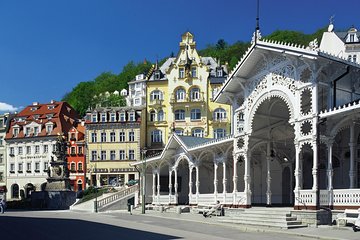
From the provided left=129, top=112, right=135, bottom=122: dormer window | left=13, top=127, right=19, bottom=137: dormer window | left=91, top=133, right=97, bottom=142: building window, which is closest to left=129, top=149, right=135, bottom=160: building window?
left=129, top=112, right=135, bottom=122: dormer window

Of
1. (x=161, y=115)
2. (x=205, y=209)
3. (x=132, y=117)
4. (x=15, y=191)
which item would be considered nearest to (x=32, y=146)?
(x=15, y=191)

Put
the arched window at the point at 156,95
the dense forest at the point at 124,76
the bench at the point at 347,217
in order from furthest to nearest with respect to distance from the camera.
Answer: the dense forest at the point at 124,76 < the arched window at the point at 156,95 < the bench at the point at 347,217

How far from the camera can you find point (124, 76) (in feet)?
380

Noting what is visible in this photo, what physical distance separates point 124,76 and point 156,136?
51669 millimetres

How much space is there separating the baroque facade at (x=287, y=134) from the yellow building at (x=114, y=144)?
26.7 metres

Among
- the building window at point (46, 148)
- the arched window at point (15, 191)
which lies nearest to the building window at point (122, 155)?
the building window at point (46, 148)

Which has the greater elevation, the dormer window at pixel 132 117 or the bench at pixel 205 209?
the dormer window at pixel 132 117

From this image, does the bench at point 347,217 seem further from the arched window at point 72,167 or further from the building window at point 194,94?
the arched window at point 72,167

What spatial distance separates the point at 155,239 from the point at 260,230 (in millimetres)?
5479

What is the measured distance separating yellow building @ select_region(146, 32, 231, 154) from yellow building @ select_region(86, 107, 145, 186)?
2448mm

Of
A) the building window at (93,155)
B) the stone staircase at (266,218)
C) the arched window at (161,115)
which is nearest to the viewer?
the stone staircase at (266,218)

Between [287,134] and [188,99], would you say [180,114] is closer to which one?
[188,99]

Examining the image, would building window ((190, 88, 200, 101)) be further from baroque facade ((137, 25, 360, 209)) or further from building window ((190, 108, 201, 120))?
baroque facade ((137, 25, 360, 209))

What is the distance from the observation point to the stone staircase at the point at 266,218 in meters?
22.2
